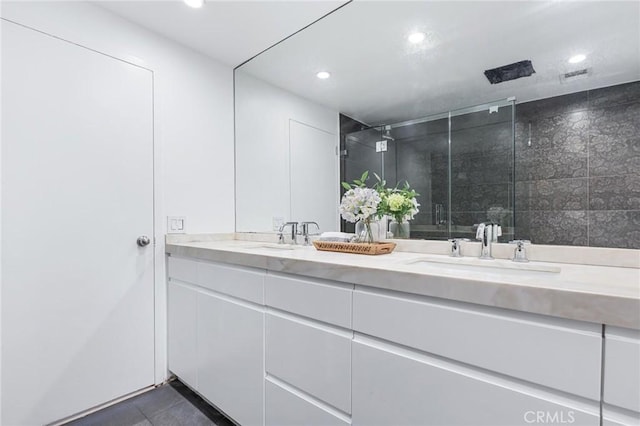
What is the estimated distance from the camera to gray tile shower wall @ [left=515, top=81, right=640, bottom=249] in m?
1.04

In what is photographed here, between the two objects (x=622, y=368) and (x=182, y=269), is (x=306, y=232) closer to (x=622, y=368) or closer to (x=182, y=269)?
(x=182, y=269)

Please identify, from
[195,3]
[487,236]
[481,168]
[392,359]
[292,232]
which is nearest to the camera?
[392,359]

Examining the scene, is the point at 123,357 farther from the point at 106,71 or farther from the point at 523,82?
the point at 523,82

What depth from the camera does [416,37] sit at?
4.91 feet

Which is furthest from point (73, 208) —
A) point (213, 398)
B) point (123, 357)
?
point (213, 398)

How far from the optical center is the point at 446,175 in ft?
4.65

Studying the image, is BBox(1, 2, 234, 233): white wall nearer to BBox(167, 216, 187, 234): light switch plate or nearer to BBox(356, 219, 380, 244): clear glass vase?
BBox(167, 216, 187, 234): light switch plate

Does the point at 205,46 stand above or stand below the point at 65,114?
above

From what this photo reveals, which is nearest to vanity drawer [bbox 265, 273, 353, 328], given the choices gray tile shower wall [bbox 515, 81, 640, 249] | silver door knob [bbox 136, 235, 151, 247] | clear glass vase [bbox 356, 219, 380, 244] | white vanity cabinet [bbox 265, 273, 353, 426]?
white vanity cabinet [bbox 265, 273, 353, 426]

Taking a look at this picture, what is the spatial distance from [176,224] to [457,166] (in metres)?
1.65

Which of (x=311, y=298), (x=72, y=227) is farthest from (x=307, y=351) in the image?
(x=72, y=227)

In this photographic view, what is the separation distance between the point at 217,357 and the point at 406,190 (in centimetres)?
124

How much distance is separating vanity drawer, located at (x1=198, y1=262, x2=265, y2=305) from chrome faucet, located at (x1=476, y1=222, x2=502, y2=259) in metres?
0.91

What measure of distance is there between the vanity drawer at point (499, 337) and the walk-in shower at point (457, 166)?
657 mm
